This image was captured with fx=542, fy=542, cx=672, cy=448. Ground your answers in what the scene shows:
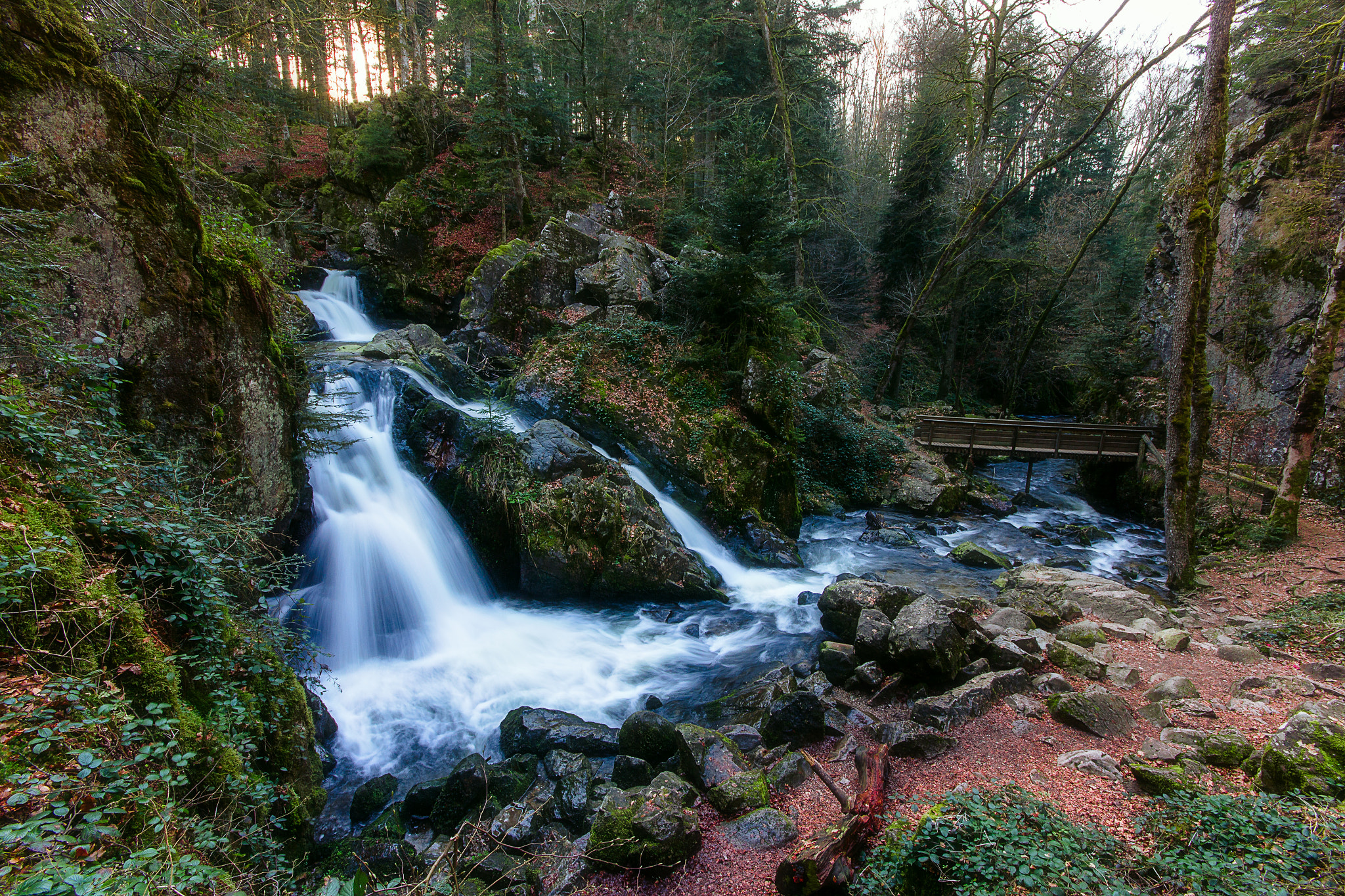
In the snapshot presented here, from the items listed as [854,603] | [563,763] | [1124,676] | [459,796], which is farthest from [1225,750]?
[459,796]

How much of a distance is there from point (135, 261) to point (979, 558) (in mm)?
12919

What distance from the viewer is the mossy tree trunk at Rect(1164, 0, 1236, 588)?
23.9 feet

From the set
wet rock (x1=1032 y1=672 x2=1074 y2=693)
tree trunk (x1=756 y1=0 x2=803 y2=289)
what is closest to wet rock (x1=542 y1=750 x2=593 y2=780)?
wet rock (x1=1032 y1=672 x2=1074 y2=693)

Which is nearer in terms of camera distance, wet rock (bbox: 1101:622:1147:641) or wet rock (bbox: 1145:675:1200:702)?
wet rock (bbox: 1145:675:1200:702)

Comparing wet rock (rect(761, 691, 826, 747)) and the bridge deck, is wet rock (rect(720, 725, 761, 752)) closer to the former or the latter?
wet rock (rect(761, 691, 826, 747))

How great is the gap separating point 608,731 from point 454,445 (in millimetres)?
5467

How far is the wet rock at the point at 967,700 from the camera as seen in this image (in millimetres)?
5066

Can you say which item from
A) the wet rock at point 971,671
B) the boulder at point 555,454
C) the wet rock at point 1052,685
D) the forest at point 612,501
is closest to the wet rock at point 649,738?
the forest at point 612,501

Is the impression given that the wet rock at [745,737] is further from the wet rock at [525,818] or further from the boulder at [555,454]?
the boulder at [555,454]

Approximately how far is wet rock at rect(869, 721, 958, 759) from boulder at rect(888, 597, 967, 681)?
0.93 metres

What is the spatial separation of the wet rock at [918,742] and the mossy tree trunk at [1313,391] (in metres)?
8.45

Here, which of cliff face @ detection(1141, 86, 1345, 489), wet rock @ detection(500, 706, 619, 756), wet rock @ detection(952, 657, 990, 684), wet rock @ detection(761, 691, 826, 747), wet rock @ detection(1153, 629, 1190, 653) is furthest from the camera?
cliff face @ detection(1141, 86, 1345, 489)

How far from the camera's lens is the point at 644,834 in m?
3.74

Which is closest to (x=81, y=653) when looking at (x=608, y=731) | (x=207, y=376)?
(x=207, y=376)
